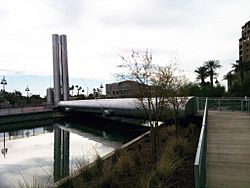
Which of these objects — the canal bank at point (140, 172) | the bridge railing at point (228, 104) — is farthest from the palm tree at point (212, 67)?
the canal bank at point (140, 172)

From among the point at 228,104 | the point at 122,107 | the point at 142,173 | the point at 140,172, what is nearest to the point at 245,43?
the point at 122,107

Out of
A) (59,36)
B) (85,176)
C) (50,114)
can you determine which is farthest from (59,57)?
(85,176)

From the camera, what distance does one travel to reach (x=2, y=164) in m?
12.6

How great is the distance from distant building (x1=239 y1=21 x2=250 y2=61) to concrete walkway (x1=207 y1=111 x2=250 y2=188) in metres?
79.5

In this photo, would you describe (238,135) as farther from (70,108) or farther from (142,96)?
(70,108)

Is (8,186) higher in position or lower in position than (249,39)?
lower

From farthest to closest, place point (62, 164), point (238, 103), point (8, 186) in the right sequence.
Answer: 1. point (238, 103)
2. point (62, 164)
3. point (8, 186)

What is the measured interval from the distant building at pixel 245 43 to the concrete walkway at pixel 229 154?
79.5 meters

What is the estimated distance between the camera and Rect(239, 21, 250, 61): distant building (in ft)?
288

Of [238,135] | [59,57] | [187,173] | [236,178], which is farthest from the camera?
[59,57]

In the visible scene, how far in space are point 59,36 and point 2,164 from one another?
44.2m

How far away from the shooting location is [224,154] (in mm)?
8461

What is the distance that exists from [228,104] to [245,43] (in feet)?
256

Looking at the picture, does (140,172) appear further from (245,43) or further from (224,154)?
(245,43)
